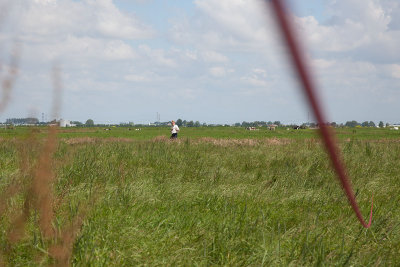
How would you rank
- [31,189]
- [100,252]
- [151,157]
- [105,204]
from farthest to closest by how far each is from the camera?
[151,157] → [105,204] → [100,252] → [31,189]

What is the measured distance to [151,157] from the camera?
7.95 m

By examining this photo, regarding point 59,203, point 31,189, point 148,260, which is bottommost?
point 148,260

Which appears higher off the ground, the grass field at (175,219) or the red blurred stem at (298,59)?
the red blurred stem at (298,59)

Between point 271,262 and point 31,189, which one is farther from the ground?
point 31,189

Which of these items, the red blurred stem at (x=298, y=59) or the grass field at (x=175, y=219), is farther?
the grass field at (x=175, y=219)

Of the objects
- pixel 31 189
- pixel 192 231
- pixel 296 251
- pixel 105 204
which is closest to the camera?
pixel 31 189

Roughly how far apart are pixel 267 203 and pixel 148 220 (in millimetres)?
1767

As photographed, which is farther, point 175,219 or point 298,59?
point 175,219

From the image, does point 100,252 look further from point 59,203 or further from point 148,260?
point 59,203

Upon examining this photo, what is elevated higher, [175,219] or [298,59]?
[298,59]

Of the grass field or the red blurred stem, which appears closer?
the red blurred stem

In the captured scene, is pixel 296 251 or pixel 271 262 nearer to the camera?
pixel 271 262

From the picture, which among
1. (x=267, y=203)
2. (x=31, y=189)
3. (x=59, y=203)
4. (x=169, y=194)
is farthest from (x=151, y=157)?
(x=31, y=189)

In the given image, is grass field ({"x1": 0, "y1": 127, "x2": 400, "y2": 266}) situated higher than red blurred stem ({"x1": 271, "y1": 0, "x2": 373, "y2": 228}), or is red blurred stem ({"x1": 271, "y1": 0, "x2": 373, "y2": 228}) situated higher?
red blurred stem ({"x1": 271, "y1": 0, "x2": 373, "y2": 228})
